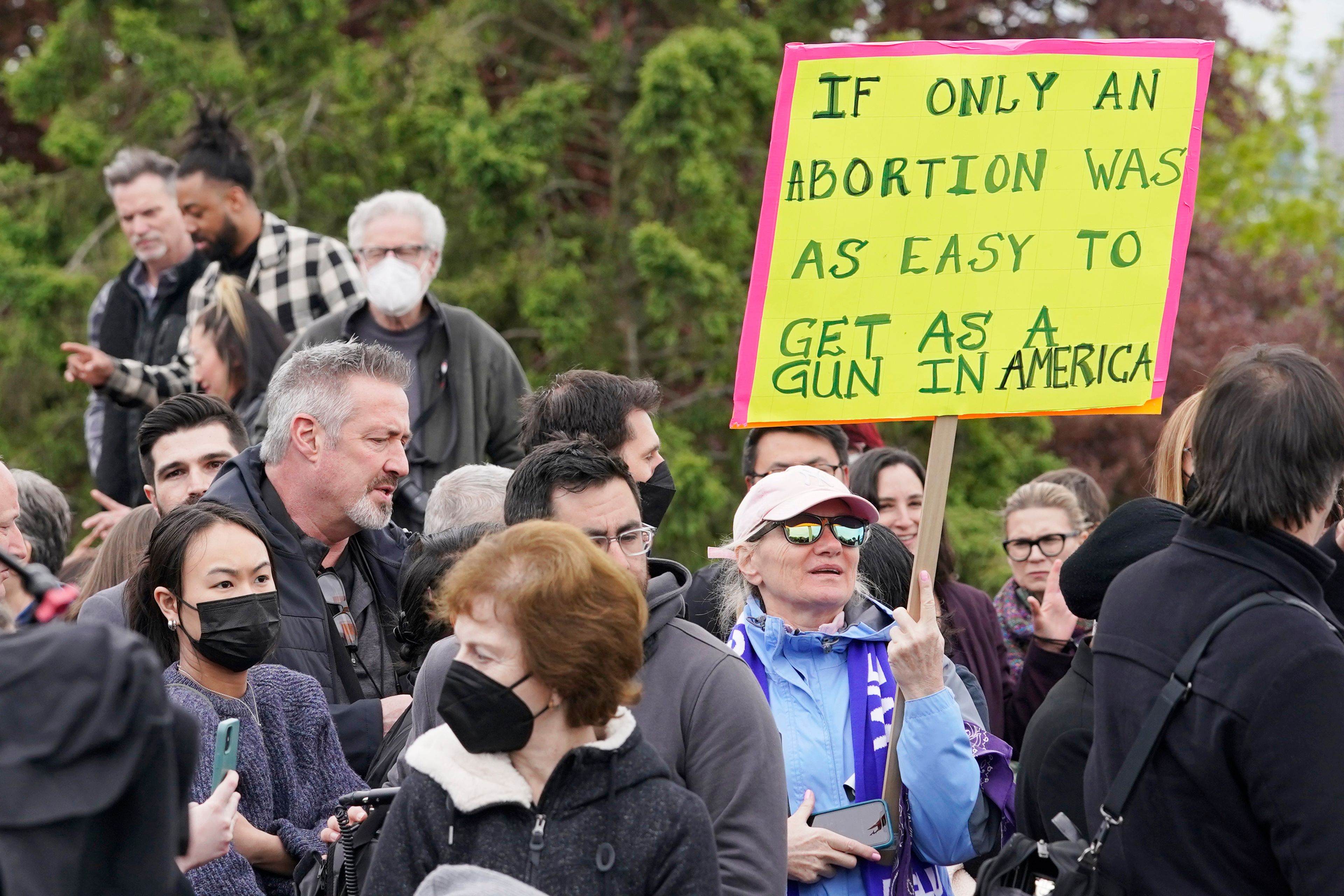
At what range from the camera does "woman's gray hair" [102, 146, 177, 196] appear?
340 inches

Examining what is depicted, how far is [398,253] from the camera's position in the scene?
746 cm

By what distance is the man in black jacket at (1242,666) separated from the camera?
299cm

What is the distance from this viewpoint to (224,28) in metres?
13.2

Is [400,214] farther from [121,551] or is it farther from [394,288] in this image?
[121,551]

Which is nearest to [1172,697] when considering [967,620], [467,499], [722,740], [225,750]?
[722,740]

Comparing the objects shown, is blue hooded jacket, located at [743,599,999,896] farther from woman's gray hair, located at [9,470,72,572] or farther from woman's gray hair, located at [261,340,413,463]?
woman's gray hair, located at [9,470,72,572]

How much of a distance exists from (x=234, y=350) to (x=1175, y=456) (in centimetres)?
491

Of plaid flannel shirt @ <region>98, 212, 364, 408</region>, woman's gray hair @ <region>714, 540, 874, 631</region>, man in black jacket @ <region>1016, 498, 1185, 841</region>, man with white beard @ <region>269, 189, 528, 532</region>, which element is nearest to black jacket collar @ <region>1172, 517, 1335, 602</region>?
man in black jacket @ <region>1016, 498, 1185, 841</region>

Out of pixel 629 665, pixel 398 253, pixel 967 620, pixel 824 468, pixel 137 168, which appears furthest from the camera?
pixel 137 168

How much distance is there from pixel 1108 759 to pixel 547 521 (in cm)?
127

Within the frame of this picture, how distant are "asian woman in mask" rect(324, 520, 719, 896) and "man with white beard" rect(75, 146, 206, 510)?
5722 millimetres

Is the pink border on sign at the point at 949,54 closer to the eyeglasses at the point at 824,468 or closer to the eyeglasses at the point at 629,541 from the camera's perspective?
the eyeglasses at the point at 629,541

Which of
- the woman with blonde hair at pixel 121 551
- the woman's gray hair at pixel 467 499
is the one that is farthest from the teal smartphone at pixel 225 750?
the woman with blonde hair at pixel 121 551

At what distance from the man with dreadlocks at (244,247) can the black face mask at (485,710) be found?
5.65 meters
